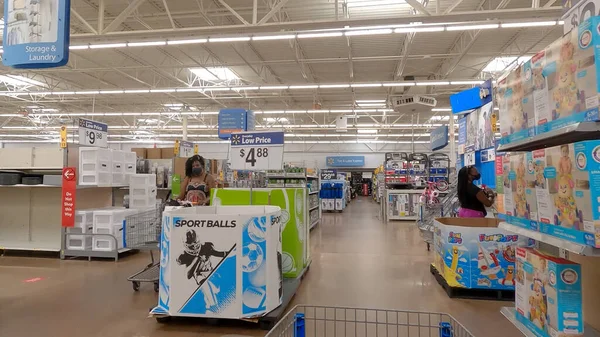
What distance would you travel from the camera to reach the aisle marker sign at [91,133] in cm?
667

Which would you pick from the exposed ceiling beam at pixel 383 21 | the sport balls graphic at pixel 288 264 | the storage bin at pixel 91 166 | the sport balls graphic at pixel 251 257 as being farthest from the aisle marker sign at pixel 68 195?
the sport balls graphic at pixel 251 257

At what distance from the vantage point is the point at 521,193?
1593 millimetres

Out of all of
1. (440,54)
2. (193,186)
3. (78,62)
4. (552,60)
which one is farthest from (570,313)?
(78,62)

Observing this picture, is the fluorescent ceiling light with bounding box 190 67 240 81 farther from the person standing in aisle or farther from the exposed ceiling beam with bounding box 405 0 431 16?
the person standing in aisle

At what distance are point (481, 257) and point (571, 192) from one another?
3142 mm

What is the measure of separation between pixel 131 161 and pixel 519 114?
23.1 feet

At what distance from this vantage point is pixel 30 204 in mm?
6684

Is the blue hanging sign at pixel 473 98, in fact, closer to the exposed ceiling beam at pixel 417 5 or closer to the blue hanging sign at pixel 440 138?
the exposed ceiling beam at pixel 417 5

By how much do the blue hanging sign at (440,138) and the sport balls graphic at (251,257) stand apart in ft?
27.2

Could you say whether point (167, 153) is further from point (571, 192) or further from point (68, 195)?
point (571, 192)

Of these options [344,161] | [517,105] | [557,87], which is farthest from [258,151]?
[344,161]

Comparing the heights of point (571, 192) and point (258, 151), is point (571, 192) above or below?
below

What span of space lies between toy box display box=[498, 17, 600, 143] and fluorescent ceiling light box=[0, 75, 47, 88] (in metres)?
17.1

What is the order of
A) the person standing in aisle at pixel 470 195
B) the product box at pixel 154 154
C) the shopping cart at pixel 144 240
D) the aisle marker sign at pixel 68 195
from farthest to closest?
the product box at pixel 154 154 < the aisle marker sign at pixel 68 195 < the person standing in aisle at pixel 470 195 < the shopping cart at pixel 144 240
